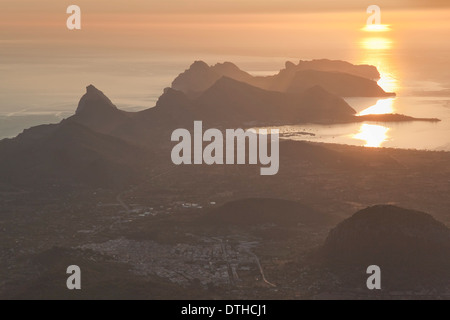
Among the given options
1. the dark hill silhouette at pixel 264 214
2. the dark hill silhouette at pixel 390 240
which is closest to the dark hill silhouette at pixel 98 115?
the dark hill silhouette at pixel 264 214

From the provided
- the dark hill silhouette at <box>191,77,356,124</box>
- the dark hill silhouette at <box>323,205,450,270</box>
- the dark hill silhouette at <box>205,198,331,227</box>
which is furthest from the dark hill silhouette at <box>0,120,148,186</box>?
the dark hill silhouette at <box>323,205,450,270</box>

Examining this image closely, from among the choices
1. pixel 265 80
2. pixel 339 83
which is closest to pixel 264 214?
pixel 265 80

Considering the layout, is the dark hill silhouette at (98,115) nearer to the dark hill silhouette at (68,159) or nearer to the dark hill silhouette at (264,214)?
the dark hill silhouette at (68,159)

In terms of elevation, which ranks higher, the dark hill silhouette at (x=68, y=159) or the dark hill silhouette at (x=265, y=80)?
the dark hill silhouette at (x=265, y=80)

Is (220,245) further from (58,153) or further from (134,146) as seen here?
(134,146)

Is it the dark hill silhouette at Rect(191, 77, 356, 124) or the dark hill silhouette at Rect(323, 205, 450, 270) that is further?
the dark hill silhouette at Rect(191, 77, 356, 124)

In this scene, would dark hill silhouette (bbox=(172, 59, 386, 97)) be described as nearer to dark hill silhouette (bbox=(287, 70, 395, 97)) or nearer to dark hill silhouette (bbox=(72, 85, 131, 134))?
→ dark hill silhouette (bbox=(287, 70, 395, 97))

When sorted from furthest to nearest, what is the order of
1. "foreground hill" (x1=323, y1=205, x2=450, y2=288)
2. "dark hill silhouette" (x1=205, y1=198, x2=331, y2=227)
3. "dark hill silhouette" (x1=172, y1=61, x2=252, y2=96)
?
"dark hill silhouette" (x1=172, y1=61, x2=252, y2=96)
"dark hill silhouette" (x1=205, y1=198, x2=331, y2=227)
"foreground hill" (x1=323, y1=205, x2=450, y2=288)

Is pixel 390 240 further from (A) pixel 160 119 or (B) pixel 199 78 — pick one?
(B) pixel 199 78
